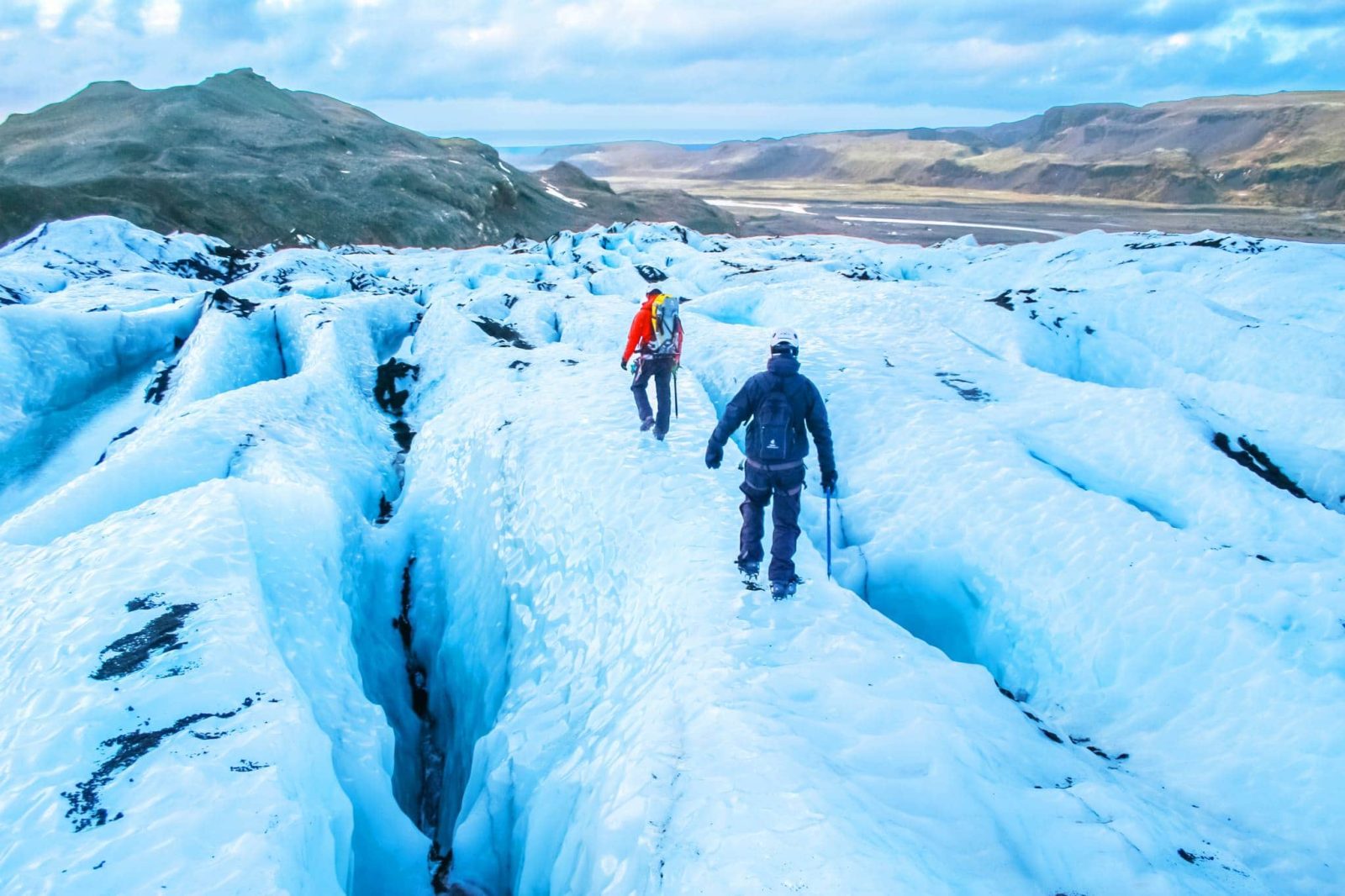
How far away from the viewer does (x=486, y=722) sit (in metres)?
6.96

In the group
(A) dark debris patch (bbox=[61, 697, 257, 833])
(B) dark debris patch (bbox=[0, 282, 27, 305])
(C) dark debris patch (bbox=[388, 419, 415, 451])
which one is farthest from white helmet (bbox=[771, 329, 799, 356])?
(B) dark debris patch (bbox=[0, 282, 27, 305])

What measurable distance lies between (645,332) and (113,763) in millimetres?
6084

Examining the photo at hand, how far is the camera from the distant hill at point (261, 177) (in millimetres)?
48156

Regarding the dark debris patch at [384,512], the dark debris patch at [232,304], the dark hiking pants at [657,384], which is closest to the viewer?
the dark hiking pants at [657,384]

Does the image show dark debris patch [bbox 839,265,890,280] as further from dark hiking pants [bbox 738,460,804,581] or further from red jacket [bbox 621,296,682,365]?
dark hiking pants [bbox 738,460,804,581]

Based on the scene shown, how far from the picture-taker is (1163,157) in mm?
114812

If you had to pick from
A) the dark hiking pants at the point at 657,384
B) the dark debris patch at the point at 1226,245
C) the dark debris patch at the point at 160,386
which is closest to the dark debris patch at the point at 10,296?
the dark debris patch at the point at 160,386

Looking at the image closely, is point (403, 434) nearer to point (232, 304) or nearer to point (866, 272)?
point (232, 304)

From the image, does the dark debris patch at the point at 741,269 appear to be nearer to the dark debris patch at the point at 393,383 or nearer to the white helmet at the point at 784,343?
the dark debris patch at the point at 393,383

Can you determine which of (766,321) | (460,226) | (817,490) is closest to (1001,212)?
(460,226)

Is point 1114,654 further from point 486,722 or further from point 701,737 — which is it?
point 486,722

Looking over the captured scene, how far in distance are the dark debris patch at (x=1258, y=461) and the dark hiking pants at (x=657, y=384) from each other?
23.6ft

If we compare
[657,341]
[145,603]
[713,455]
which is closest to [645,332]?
[657,341]

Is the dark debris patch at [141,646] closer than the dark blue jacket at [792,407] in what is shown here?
Yes
